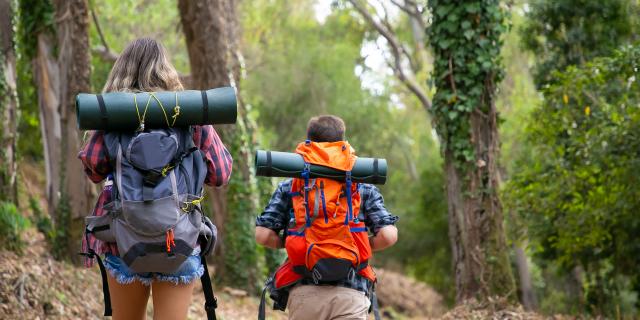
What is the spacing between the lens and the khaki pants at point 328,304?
15.4 feet

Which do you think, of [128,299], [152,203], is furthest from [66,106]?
[152,203]

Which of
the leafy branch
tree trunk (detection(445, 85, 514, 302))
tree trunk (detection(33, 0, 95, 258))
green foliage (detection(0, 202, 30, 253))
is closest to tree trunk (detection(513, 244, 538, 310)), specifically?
the leafy branch

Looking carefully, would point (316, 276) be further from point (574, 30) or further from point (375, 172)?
point (574, 30)

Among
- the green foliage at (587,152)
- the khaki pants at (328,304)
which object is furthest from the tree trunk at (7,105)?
the green foliage at (587,152)

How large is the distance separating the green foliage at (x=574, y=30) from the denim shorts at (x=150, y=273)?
13722mm

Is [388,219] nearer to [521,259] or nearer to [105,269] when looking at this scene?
[105,269]

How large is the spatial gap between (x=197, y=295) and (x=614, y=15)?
10.4 m

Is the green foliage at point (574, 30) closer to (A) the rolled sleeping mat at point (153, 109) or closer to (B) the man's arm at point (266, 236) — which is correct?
(B) the man's arm at point (266, 236)

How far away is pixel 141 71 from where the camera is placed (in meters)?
4.16

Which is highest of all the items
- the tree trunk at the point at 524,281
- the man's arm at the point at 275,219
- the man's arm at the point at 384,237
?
the man's arm at the point at 275,219

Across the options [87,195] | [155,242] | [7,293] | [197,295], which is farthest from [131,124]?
[197,295]

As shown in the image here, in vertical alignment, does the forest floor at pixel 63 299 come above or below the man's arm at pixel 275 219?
below

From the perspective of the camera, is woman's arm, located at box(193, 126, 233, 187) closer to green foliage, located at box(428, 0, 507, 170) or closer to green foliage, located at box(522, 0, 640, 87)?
green foliage, located at box(428, 0, 507, 170)

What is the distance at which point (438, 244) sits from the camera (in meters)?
26.3
